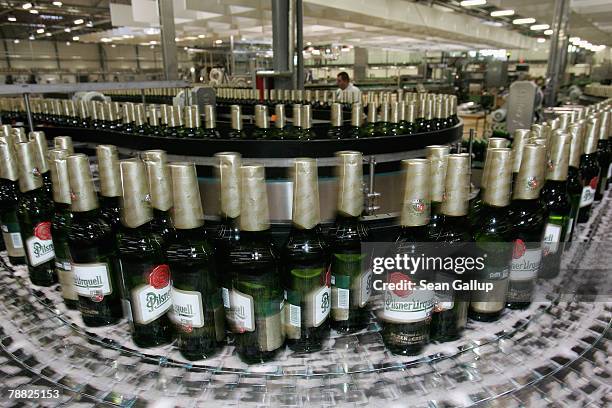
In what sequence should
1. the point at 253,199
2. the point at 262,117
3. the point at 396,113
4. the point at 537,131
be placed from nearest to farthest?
the point at 253,199 → the point at 537,131 → the point at 262,117 → the point at 396,113

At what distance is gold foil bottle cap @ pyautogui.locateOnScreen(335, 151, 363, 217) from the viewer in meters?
0.67

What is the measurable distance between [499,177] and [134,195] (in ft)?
2.05

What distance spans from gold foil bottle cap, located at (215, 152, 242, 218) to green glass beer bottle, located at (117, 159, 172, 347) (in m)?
0.13

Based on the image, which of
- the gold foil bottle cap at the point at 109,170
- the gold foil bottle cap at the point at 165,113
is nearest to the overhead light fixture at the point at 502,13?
the gold foil bottle cap at the point at 165,113

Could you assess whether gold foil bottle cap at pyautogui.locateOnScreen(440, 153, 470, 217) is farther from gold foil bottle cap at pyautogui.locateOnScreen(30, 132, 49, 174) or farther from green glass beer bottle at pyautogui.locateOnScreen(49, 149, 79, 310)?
gold foil bottle cap at pyautogui.locateOnScreen(30, 132, 49, 174)

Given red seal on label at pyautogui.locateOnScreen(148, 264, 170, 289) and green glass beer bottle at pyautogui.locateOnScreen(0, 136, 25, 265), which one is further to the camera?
green glass beer bottle at pyautogui.locateOnScreen(0, 136, 25, 265)

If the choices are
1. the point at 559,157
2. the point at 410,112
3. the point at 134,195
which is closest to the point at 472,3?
the point at 410,112

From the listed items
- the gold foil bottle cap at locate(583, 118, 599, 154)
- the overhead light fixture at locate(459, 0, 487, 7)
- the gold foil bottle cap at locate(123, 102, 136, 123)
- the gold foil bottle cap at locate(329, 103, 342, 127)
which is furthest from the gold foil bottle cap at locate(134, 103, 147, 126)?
the overhead light fixture at locate(459, 0, 487, 7)

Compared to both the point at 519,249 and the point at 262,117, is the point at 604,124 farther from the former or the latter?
the point at 262,117

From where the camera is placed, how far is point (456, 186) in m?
0.70

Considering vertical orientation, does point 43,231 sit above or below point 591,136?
below

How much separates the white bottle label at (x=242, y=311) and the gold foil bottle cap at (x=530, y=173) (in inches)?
21.6

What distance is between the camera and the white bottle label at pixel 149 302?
71 centimetres

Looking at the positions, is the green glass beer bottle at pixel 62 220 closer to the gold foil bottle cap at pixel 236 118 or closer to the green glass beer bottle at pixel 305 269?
the green glass beer bottle at pixel 305 269
